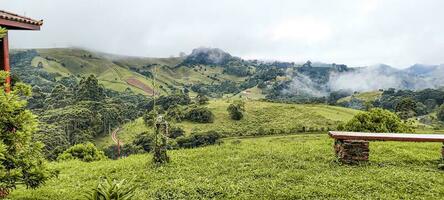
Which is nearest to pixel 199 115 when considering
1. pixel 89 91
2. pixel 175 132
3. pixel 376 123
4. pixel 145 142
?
pixel 175 132

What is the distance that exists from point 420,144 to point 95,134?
257 ft

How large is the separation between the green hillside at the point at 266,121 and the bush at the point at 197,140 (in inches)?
433

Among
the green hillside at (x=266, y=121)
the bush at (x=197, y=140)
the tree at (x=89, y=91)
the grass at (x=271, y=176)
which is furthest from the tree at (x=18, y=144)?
the tree at (x=89, y=91)

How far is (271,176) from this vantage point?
12.4 meters

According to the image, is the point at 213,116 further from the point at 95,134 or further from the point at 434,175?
the point at 434,175

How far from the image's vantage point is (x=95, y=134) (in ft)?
289

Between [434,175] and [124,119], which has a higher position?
[434,175]

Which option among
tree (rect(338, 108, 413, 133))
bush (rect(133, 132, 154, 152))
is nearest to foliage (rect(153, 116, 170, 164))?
tree (rect(338, 108, 413, 133))

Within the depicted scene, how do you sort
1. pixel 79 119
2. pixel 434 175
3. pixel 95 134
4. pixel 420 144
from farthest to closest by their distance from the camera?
pixel 95 134 → pixel 79 119 → pixel 420 144 → pixel 434 175

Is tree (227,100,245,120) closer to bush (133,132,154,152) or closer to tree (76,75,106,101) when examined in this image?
tree (76,75,106,101)

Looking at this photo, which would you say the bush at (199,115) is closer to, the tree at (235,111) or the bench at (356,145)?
the tree at (235,111)

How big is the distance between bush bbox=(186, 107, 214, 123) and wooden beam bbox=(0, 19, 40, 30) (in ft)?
314

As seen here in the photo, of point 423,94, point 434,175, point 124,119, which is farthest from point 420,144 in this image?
point 423,94

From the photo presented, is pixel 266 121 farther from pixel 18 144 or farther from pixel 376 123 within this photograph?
pixel 18 144
